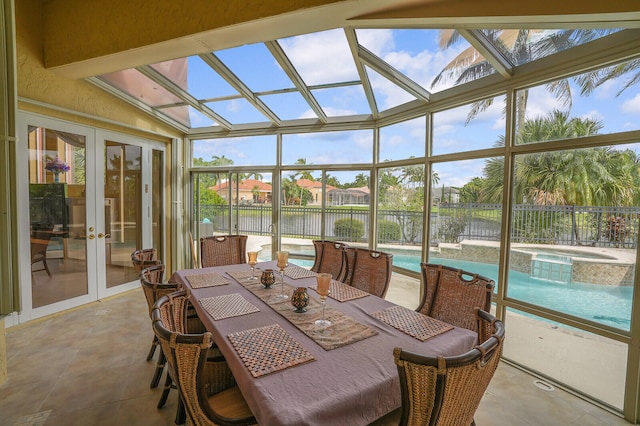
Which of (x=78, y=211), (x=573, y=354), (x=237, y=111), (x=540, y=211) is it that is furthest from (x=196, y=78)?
(x=573, y=354)

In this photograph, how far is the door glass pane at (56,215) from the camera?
349cm

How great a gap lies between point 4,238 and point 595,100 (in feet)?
14.4

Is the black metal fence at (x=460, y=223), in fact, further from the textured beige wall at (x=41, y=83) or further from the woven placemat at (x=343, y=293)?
the textured beige wall at (x=41, y=83)

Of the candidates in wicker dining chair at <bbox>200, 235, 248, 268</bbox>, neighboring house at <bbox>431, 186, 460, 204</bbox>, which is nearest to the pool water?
neighboring house at <bbox>431, 186, 460, 204</bbox>

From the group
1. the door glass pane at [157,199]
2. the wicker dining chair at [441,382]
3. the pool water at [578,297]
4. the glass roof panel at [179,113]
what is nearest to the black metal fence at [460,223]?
the pool water at [578,297]

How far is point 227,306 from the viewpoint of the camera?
196 centimetres

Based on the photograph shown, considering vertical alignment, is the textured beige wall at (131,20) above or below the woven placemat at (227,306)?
above

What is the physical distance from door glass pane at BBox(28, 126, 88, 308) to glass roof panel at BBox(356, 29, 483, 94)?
3.70 metres

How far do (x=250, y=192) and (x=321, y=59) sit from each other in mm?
2478

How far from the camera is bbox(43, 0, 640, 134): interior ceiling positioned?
2.06 m

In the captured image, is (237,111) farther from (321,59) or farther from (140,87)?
(321,59)

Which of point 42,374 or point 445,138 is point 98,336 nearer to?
point 42,374

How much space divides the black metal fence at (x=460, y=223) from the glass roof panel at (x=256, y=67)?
1.82 meters

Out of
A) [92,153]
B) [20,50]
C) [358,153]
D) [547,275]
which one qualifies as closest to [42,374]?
[92,153]
